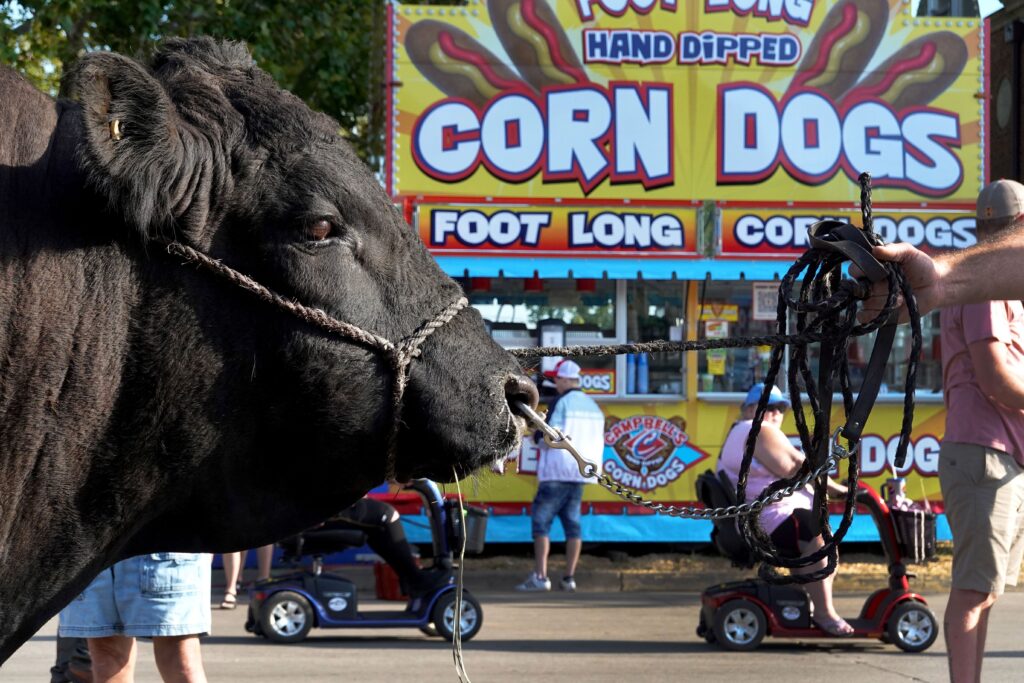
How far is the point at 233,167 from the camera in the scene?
2.44 metres

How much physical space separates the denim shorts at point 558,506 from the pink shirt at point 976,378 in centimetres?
637

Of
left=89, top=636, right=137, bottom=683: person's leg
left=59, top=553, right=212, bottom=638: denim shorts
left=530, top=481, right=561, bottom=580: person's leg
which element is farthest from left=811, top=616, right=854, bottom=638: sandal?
left=89, top=636, right=137, bottom=683: person's leg

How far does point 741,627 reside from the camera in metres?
9.22

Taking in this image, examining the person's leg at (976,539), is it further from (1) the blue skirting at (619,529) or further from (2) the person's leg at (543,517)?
(1) the blue skirting at (619,529)

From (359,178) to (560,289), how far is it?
10.9 metres

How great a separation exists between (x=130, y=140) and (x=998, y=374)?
424 centimetres

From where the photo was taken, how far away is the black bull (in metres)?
2.26

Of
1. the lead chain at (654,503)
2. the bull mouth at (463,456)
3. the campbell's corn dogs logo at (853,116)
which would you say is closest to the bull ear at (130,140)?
the bull mouth at (463,456)

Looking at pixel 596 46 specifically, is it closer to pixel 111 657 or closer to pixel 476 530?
pixel 476 530

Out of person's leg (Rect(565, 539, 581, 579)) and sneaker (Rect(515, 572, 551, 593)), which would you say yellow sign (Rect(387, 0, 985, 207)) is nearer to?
person's leg (Rect(565, 539, 581, 579))

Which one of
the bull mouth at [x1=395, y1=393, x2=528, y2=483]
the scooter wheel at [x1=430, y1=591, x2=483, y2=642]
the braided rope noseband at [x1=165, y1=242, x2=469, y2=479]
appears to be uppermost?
the braided rope noseband at [x1=165, y1=242, x2=469, y2=479]

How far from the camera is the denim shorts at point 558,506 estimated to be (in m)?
12.0

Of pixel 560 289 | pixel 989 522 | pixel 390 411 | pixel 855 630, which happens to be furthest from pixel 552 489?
pixel 390 411

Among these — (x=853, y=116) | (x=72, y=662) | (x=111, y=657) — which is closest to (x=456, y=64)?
(x=853, y=116)
